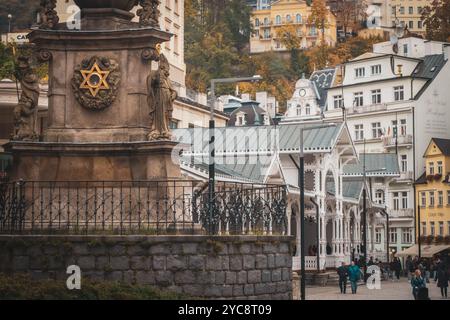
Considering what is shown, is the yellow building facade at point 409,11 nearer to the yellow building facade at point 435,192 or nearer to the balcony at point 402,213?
the balcony at point 402,213

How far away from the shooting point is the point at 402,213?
305ft

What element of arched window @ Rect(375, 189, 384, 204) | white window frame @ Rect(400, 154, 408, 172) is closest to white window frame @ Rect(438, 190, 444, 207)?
white window frame @ Rect(400, 154, 408, 172)

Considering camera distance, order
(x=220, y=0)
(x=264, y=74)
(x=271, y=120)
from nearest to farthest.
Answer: (x=271, y=120) < (x=264, y=74) < (x=220, y=0)

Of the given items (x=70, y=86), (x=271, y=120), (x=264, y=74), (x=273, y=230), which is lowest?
(x=273, y=230)

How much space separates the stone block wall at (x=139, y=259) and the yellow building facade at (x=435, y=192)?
66.4 m

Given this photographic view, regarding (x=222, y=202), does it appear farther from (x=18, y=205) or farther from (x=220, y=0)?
(x=220, y=0)

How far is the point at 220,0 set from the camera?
16150cm

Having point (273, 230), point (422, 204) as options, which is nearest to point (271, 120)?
point (422, 204)

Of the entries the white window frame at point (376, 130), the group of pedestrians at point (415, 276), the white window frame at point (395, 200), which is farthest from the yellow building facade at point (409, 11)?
the group of pedestrians at point (415, 276)

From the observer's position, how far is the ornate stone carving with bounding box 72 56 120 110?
1050 inches

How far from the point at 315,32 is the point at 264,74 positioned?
28.9m

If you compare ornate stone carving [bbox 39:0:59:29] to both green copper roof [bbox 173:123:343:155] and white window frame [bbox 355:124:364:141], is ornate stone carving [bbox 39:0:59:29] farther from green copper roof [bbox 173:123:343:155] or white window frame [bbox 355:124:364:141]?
white window frame [bbox 355:124:364:141]

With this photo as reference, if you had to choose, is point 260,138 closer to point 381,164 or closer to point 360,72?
point 381,164

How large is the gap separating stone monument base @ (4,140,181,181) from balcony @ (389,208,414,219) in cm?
6810
